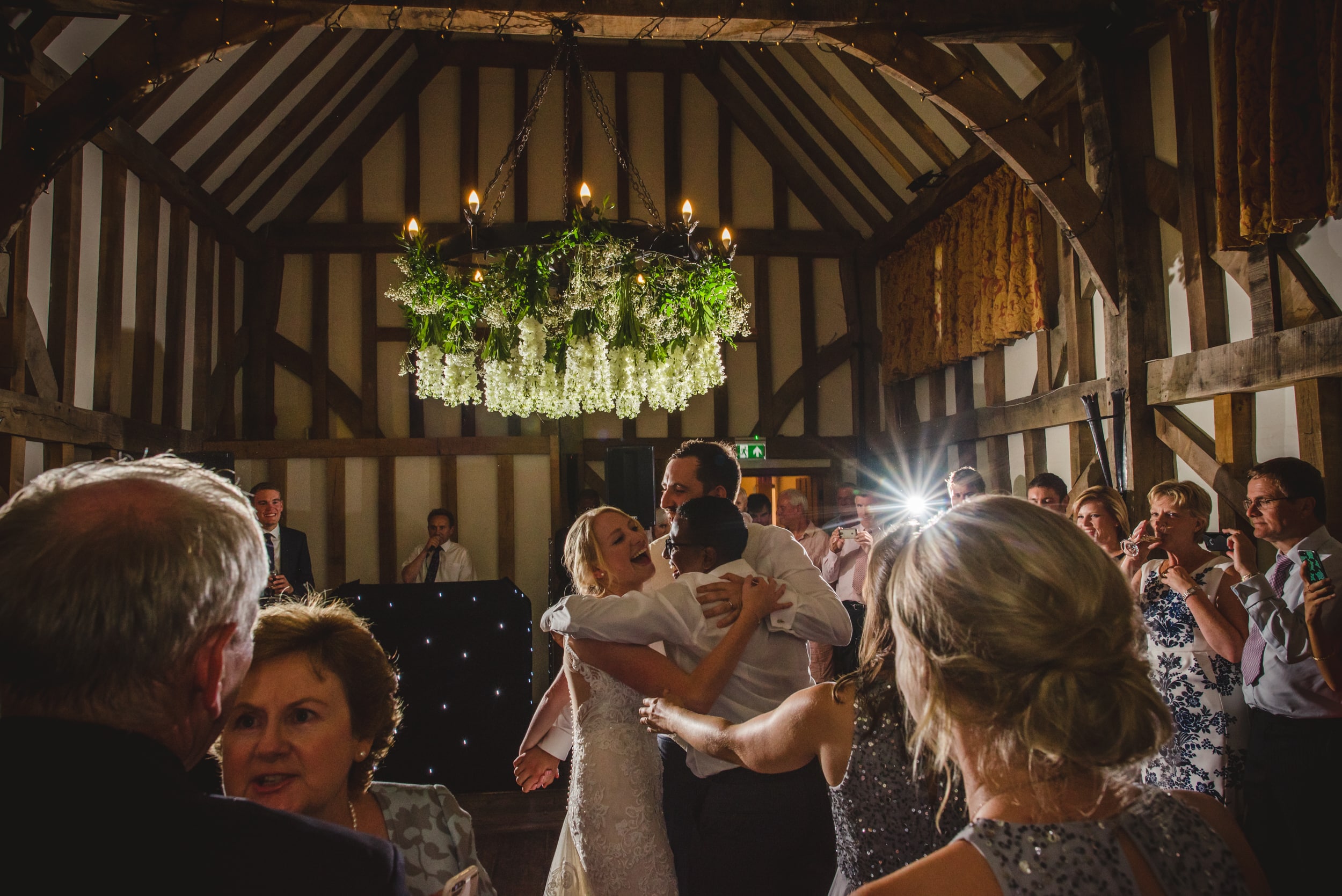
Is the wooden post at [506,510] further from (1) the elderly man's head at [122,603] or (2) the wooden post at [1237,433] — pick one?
(1) the elderly man's head at [122,603]

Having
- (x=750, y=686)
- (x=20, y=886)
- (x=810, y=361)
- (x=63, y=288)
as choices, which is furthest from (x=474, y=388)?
(x=810, y=361)

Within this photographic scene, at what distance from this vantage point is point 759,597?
82.7 inches

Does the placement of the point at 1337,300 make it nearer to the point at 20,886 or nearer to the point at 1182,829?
the point at 1182,829

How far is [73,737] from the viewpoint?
0.75 m

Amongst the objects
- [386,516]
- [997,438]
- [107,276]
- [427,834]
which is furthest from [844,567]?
[107,276]

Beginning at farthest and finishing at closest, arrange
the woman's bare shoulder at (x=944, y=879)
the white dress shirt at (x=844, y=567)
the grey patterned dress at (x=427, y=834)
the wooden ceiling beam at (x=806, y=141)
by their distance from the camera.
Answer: the wooden ceiling beam at (x=806, y=141) < the white dress shirt at (x=844, y=567) < the grey patterned dress at (x=427, y=834) < the woman's bare shoulder at (x=944, y=879)

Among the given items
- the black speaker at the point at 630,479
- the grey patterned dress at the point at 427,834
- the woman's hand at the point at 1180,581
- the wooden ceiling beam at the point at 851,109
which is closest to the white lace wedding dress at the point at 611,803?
the grey patterned dress at the point at 427,834

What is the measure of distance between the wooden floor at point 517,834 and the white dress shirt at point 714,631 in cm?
192

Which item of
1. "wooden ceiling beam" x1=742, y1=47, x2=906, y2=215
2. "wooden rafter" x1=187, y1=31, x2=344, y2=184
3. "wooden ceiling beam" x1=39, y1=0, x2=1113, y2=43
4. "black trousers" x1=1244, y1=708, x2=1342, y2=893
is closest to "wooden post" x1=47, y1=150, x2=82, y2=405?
"wooden rafter" x1=187, y1=31, x2=344, y2=184

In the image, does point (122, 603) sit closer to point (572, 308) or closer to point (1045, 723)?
point (1045, 723)

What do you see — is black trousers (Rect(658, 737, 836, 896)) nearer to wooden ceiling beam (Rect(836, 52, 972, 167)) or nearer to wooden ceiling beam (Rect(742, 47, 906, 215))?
wooden ceiling beam (Rect(836, 52, 972, 167))

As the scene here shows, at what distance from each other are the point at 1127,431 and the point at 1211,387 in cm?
62

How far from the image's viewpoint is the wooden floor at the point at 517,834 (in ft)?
12.3

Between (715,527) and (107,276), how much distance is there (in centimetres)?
602
